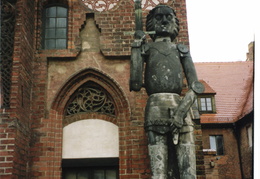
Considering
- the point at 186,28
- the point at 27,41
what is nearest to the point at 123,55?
the point at 186,28

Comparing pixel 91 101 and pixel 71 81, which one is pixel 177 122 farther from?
pixel 71 81

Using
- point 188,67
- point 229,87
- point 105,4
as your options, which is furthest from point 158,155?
point 229,87

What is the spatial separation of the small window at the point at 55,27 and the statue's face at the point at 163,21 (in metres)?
3.22

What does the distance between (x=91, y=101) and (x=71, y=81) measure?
1.94 feet

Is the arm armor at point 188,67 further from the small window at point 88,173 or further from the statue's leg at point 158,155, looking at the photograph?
the small window at point 88,173

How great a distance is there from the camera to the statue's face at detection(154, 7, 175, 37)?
4887 millimetres

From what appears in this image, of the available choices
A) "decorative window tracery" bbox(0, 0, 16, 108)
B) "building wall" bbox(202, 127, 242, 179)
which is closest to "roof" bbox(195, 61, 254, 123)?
"building wall" bbox(202, 127, 242, 179)

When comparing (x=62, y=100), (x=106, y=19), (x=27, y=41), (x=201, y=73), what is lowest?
(x=62, y=100)

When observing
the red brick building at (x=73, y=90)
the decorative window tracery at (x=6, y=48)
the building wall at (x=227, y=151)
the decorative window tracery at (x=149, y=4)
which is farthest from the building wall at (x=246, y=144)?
the decorative window tracery at (x=6, y=48)

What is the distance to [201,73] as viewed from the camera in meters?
21.2

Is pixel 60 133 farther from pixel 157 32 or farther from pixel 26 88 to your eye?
pixel 157 32

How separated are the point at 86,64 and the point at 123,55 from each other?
0.80m

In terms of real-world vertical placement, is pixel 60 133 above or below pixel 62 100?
below

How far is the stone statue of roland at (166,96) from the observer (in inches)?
172
